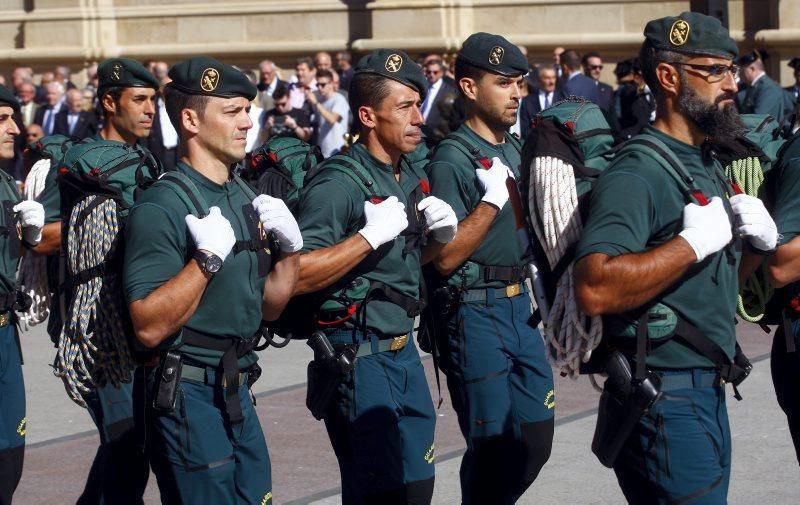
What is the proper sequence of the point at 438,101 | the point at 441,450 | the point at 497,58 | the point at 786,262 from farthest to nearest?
the point at 438,101 → the point at 441,450 → the point at 497,58 → the point at 786,262

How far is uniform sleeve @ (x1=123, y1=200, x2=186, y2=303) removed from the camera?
15.4ft

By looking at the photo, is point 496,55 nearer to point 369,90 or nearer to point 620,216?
point 369,90

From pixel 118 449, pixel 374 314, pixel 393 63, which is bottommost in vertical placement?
pixel 118 449

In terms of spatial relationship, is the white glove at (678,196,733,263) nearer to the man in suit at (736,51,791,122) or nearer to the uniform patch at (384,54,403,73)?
the uniform patch at (384,54,403,73)

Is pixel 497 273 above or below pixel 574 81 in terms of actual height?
below

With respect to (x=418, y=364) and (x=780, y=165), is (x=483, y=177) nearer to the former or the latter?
(x=418, y=364)

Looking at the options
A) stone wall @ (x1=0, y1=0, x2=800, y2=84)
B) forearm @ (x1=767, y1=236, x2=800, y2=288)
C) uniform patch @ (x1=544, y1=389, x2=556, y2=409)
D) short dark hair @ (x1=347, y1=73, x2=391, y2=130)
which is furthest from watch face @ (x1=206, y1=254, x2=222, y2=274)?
stone wall @ (x1=0, y1=0, x2=800, y2=84)

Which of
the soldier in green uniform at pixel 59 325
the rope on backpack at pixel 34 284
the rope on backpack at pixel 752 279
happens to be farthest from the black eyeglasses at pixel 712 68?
the rope on backpack at pixel 34 284

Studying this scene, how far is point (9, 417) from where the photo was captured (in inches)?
247

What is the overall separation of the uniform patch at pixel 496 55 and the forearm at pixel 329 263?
1481mm

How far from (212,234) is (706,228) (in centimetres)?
146

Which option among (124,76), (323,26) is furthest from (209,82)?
(323,26)

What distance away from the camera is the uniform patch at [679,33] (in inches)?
181

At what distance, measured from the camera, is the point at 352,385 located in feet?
18.6
